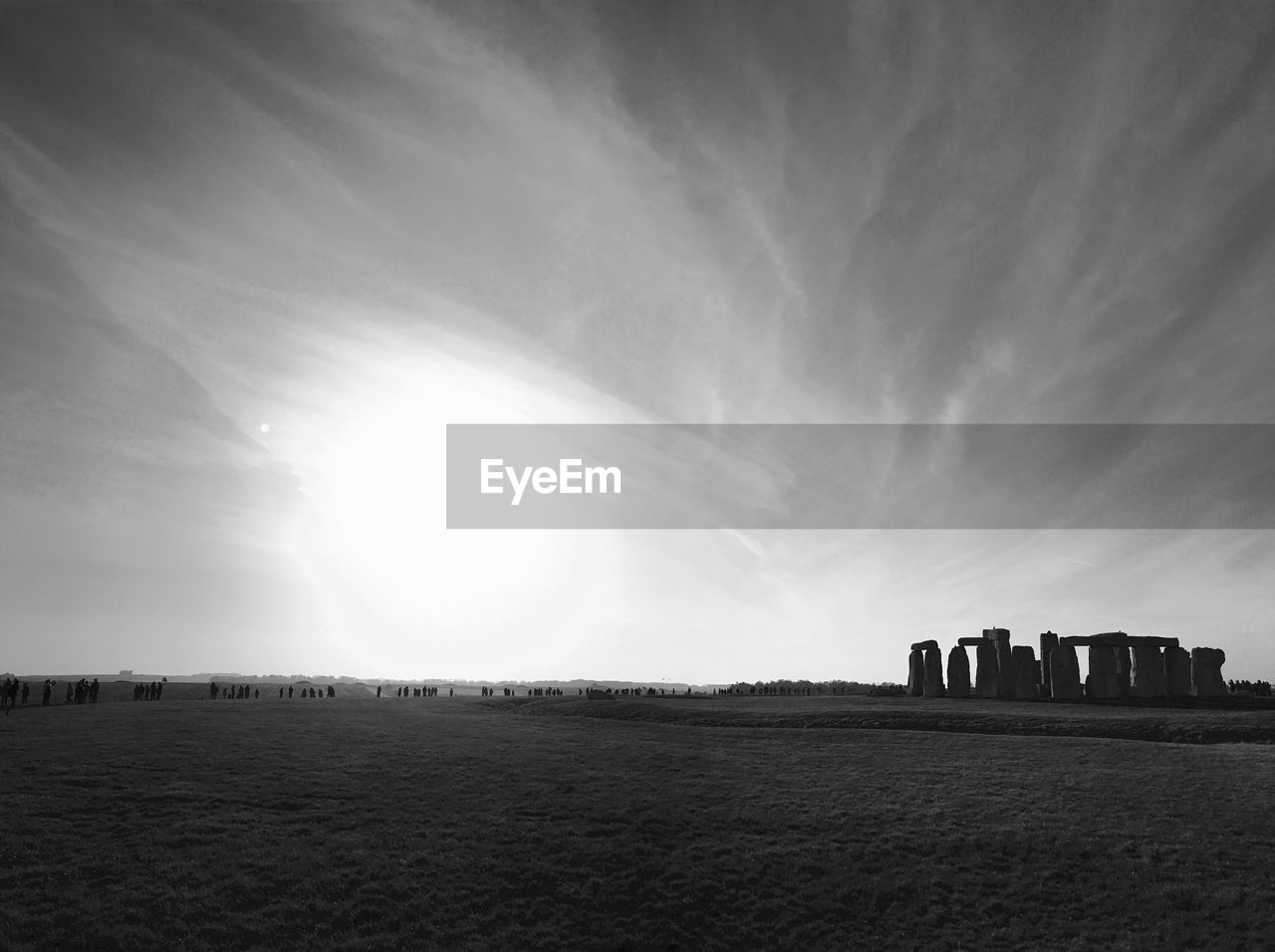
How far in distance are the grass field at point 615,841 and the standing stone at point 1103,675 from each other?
2227 centimetres

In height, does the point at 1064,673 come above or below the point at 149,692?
above

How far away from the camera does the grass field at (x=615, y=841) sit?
19922 mm

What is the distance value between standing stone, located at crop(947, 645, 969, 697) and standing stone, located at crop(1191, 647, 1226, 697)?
51.7 feet

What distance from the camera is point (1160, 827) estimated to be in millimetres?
26703

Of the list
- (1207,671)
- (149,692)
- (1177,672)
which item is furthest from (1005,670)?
(149,692)

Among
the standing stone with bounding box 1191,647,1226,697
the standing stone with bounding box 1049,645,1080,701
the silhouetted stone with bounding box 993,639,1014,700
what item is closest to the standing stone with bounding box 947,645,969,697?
the silhouetted stone with bounding box 993,639,1014,700

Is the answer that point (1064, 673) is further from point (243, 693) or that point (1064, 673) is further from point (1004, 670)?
point (243, 693)

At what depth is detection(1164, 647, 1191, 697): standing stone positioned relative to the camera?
193ft

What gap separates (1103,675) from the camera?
198ft

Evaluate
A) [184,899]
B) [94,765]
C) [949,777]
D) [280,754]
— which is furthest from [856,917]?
[94,765]

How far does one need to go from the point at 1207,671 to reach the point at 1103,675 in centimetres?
699

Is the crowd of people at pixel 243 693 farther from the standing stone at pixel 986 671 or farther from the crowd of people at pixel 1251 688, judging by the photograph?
the crowd of people at pixel 1251 688

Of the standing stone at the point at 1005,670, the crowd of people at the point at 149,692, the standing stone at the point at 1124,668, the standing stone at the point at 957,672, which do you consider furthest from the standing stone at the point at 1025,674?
the crowd of people at the point at 149,692

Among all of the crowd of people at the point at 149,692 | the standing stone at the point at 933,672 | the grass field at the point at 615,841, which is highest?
the standing stone at the point at 933,672
